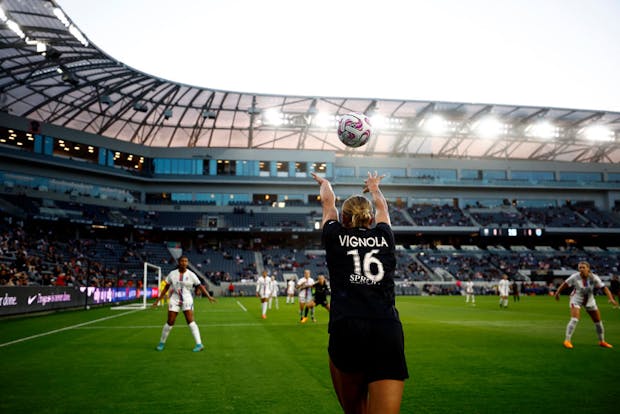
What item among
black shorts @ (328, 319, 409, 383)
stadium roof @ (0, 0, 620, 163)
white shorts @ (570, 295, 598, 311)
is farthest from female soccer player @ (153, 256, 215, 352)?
stadium roof @ (0, 0, 620, 163)

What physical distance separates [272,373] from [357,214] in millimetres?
5921

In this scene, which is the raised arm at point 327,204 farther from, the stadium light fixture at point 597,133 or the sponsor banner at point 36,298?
the stadium light fixture at point 597,133

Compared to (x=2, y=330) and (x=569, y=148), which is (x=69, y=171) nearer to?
(x=2, y=330)

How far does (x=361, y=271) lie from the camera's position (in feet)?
10.8

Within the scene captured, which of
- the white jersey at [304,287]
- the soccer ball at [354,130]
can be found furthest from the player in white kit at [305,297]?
the soccer ball at [354,130]

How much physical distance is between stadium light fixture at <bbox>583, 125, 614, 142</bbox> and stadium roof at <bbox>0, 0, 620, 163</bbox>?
0.14m

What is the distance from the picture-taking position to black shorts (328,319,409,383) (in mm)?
3111

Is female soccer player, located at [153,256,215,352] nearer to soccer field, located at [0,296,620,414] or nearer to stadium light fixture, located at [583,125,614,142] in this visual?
soccer field, located at [0,296,620,414]

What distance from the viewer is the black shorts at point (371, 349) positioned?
3.11m

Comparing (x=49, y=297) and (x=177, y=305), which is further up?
(x=177, y=305)

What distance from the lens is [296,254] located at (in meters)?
60.8

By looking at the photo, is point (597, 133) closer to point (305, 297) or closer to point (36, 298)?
point (305, 297)

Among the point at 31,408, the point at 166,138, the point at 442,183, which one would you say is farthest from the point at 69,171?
the point at 31,408

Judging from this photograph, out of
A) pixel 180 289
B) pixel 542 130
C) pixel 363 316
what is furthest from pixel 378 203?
pixel 542 130
